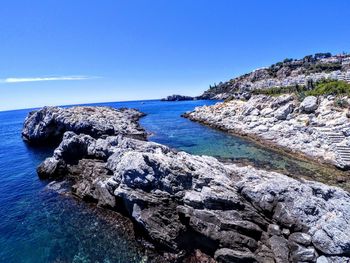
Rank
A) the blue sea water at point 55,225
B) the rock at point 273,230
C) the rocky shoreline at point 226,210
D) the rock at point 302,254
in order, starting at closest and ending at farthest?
the rock at point 302,254 → the rocky shoreline at point 226,210 → the rock at point 273,230 → the blue sea water at point 55,225

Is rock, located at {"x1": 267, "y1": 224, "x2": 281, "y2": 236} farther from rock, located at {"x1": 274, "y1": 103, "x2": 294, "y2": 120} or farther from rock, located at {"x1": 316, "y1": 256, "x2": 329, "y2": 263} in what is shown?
rock, located at {"x1": 274, "y1": 103, "x2": 294, "y2": 120}

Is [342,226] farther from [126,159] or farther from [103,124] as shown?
[103,124]

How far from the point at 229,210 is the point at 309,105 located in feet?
134

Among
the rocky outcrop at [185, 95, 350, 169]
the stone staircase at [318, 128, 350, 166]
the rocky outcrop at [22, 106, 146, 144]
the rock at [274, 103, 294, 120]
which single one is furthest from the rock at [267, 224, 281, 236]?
the rocky outcrop at [22, 106, 146, 144]

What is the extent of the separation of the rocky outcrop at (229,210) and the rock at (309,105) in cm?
3322

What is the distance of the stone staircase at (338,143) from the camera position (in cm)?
3372

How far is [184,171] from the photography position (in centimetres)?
2258

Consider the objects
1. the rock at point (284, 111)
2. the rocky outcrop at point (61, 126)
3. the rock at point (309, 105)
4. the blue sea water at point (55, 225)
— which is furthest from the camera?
the rocky outcrop at point (61, 126)

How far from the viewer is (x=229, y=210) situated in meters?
19.8

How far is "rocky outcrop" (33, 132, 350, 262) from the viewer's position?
17.1 metres

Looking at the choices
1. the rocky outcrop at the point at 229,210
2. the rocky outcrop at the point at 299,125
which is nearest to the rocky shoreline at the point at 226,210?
the rocky outcrop at the point at 229,210

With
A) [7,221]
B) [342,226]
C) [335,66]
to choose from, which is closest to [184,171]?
[342,226]

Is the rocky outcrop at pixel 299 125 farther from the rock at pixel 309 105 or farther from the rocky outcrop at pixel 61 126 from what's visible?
the rocky outcrop at pixel 61 126

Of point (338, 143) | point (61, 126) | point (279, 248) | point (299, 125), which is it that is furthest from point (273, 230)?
point (61, 126)
